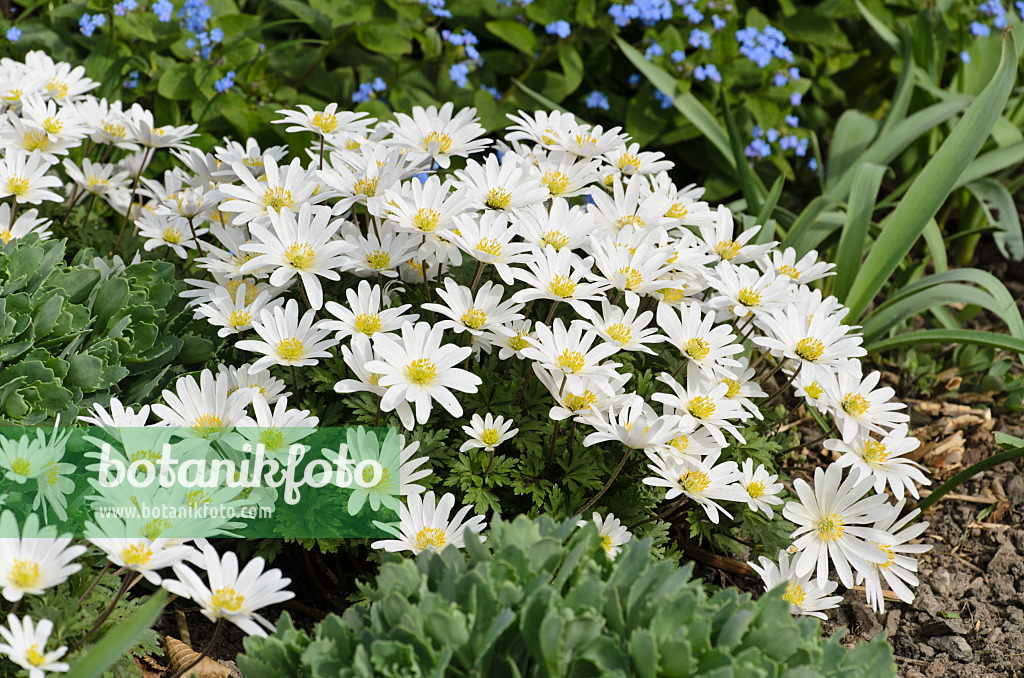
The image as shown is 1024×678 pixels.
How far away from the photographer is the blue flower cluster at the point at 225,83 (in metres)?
3.33

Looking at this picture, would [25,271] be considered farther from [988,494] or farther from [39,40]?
[988,494]

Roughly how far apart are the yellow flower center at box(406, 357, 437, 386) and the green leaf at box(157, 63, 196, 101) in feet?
6.87

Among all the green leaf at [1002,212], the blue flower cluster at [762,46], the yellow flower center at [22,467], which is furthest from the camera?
the blue flower cluster at [762,46]

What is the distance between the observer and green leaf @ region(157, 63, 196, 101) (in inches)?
132

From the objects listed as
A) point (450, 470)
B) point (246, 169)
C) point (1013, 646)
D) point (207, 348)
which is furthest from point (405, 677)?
point (1013, 646)

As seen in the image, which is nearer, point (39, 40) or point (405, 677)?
point (405, 677)

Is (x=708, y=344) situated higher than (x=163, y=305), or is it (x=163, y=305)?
(x=163, y=305)

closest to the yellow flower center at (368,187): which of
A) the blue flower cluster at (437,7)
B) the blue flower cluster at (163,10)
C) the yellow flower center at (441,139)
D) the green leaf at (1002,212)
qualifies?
the yellow flower center at (441,139)

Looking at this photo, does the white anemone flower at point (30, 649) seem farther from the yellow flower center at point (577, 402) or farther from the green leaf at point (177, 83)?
the green leaf at point (177, 83)

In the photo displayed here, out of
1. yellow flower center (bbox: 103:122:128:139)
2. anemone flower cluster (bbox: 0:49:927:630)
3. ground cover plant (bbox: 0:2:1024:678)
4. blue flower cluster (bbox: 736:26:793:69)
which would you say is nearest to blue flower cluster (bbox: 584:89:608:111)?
blue flower cluster (bbox: 736:26:793:69)

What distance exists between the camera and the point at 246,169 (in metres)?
2.29

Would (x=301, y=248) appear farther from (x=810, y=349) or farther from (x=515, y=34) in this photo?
(x=515, y=34)

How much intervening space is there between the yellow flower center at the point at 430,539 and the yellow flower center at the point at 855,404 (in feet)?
3.39

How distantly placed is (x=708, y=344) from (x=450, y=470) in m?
0.67
